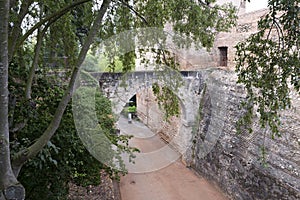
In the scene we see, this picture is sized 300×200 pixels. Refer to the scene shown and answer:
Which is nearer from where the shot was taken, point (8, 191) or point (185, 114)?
point (8, 191)

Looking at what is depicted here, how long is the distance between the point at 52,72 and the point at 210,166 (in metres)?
4.52

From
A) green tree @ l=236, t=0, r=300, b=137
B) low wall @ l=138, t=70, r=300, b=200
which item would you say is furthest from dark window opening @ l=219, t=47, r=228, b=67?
green tree @ l=236, t=0, r=300, b=137

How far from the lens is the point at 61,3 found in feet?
11.4

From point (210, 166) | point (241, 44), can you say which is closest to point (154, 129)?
point (210, 166)

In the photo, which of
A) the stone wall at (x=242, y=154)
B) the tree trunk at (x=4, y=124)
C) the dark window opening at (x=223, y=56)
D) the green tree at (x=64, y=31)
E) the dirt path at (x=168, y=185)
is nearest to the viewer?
the tree trunk at (x=4, y=124)

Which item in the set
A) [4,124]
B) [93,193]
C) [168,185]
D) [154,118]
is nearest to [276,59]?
[4,124]

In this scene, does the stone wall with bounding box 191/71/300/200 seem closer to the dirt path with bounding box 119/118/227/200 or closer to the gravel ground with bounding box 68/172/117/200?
the dirt path with bounding box 119/118/227/200

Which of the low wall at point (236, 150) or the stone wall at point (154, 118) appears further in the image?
the stone wall at point (154, 118)

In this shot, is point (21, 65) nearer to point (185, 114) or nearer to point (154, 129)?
point (185, 114)

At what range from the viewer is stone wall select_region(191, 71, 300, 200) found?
474cm

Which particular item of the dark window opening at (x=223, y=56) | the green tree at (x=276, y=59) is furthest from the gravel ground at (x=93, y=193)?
the dark window opening at (x=223, y=56)

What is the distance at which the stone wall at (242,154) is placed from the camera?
4.74 m

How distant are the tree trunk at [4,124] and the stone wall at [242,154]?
9.66 feet

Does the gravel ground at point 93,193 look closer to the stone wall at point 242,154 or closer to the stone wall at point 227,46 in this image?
the stone wall at point 242,154
